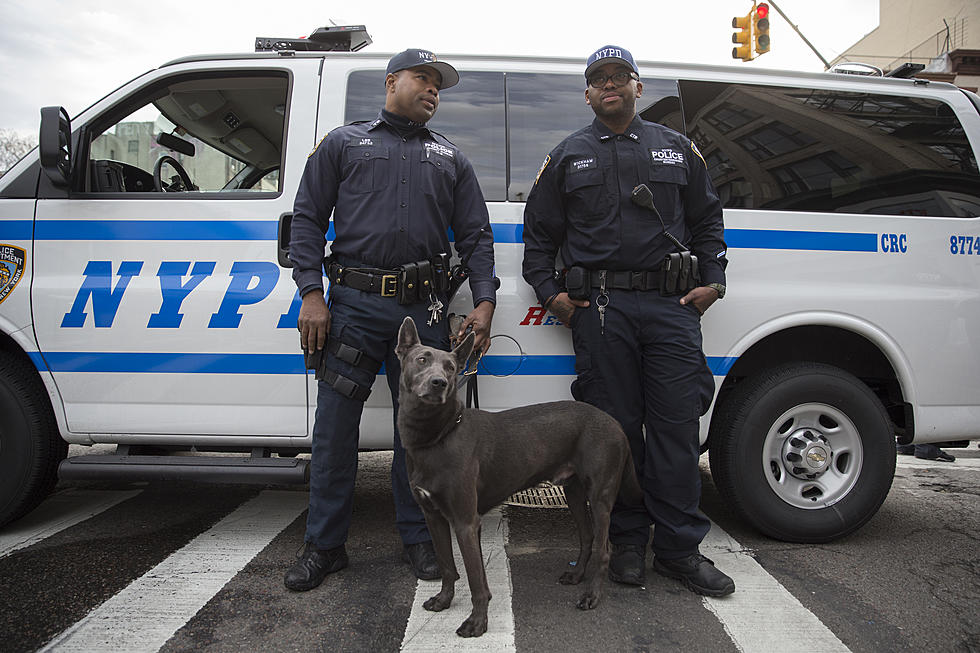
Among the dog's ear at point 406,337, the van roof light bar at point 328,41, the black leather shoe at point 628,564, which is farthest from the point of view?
the van roof light bar at point 328,41

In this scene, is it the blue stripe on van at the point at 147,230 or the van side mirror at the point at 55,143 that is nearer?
the van side mirror at the point at 55,143

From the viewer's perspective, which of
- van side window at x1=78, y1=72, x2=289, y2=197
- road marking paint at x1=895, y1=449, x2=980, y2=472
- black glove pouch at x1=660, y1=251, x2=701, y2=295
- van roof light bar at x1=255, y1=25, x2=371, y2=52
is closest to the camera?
black glove pouch at x1=660, y1=251, x2=701, y2=295

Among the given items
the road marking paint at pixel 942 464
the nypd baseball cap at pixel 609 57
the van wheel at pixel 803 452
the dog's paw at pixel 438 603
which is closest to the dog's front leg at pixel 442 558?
the dog's paw at pixel 438 603

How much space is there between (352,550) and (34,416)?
5.72ft

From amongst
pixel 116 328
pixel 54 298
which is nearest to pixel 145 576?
pixel 116 328

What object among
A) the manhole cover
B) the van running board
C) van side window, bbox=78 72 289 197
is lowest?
the manhole cover

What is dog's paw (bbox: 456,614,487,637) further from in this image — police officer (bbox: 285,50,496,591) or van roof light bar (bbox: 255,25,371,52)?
van roof light bar (bbox: 255,25,371,52)

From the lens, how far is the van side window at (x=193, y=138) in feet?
11.5

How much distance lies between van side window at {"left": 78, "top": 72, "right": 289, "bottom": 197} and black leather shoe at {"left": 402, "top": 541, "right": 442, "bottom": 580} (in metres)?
1.91

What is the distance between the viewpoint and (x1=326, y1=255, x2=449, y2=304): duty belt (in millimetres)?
2975

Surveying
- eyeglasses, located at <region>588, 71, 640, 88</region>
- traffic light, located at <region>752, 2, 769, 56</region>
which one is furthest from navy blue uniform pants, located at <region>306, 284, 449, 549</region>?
traffic light, located at <region>752, 2, 769, 56</region>

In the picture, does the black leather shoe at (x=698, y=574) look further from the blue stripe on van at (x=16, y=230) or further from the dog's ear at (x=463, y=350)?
the blue stripe on van at (x=16, y=230)

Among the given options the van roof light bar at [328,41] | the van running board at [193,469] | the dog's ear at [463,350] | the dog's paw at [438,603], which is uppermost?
the van roof light bar at [328,41]

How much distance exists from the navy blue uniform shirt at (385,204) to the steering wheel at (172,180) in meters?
1.06
